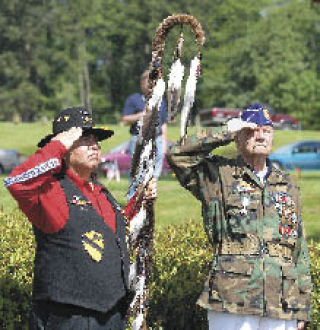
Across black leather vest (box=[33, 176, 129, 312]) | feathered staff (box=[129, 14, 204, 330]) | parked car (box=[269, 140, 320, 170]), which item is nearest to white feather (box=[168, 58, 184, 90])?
feathered staff (box=[129, 14, 204, 330])

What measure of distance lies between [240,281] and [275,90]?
5994cm

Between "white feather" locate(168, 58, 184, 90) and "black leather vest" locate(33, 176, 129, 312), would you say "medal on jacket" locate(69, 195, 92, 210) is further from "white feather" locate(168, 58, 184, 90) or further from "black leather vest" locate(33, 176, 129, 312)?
"white feather" locate(168, 58, 184, 90)

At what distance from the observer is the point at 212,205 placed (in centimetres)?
399

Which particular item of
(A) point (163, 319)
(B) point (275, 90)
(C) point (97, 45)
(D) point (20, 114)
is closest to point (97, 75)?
(C) point (97, 45)

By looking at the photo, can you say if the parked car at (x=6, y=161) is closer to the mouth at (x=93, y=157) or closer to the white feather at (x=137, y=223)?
the white feather at (x=137, y=223)

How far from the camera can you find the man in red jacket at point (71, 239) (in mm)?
3414

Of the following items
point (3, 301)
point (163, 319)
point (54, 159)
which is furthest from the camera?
point (163, 319)

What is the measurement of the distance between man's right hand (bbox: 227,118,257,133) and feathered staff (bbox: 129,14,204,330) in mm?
313

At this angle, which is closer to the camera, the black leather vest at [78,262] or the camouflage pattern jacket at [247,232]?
the black leather vest at [78,262]

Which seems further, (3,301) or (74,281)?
(3,301)

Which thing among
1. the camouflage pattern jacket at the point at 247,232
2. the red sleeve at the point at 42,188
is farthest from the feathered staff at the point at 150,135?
the red sleeve at the point at 42,188

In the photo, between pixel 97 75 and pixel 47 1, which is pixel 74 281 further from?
pixel 47 1

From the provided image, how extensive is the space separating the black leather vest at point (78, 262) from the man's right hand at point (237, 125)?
36.9 inches

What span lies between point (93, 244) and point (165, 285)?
6.25 feet
